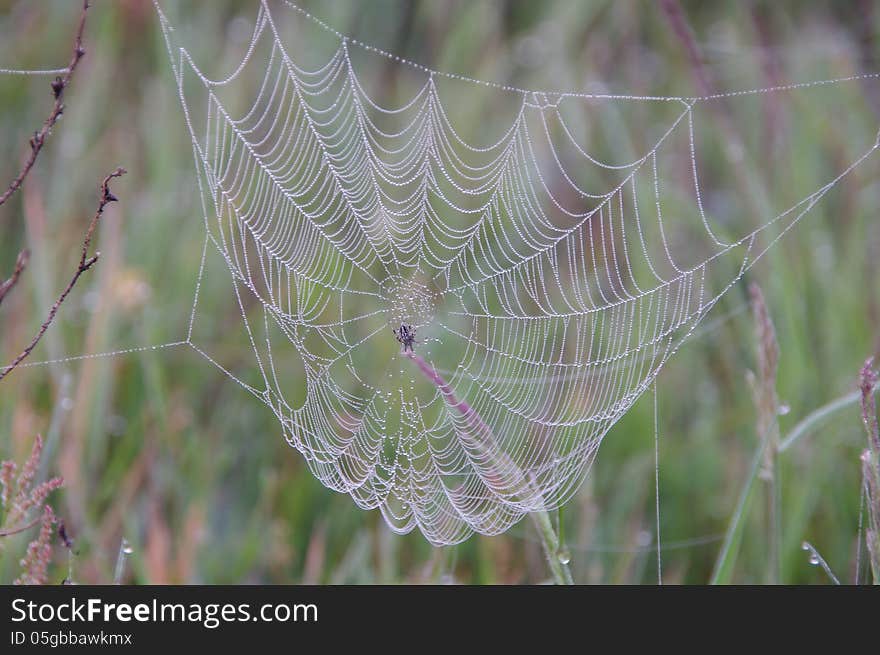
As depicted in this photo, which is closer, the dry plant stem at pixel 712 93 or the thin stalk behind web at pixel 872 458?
the thin stalk behind web at pixel 872 458

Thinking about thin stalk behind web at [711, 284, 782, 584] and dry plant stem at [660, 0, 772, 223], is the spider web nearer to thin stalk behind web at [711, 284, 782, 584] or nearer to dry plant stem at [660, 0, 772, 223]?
dry plant stem at [660, 0, 772, 223]

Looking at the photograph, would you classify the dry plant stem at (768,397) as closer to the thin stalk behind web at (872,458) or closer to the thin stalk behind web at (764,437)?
the thin stalk behind web at (764,437)

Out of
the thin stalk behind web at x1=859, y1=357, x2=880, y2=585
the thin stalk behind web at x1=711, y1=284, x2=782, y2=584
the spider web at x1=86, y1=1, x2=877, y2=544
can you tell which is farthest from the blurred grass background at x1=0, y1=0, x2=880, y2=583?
the thin stalk behind web at x1=859, y1=357, x2=880, y2=585

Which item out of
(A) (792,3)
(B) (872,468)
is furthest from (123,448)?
(A) (792,3)

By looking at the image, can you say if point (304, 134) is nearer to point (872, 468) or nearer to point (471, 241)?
point (471, 241)

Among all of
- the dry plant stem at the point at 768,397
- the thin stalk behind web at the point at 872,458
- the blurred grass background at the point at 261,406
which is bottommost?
the thin stalk behind web at the point at 872,458

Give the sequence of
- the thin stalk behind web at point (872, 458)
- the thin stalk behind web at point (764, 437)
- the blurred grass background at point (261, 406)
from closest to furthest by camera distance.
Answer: the thin stalk behind web at point (872, 458)
the thin stalk behind web at point (764, 437)
the blurred grass background at point (261, 406)

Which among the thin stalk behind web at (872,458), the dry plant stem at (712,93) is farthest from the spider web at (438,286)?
the thin stalk behind web at (872,458)
